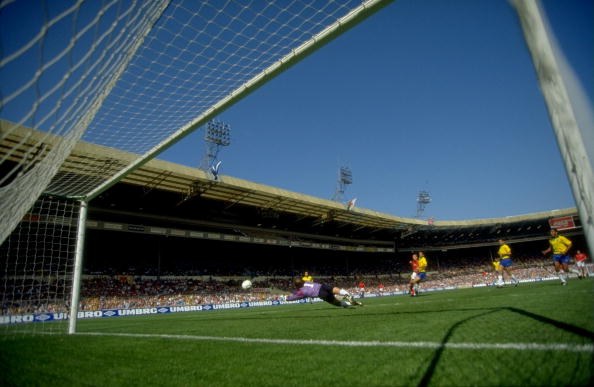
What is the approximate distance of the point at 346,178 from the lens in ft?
156

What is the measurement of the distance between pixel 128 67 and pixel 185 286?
25611 millimetres

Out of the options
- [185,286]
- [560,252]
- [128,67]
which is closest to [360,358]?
[128,67]

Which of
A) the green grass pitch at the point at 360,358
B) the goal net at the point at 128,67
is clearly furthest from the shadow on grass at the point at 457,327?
the goal net at the point at 128,67

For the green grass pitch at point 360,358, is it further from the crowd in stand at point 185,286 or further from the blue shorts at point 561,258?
the crowd in stand at point 185,286

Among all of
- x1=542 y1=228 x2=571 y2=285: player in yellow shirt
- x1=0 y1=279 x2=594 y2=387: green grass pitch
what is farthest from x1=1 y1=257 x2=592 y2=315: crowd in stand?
x1=542 y1=228 x2=571 y2=285: player in yellow shirt

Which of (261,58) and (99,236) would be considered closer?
(261,58)

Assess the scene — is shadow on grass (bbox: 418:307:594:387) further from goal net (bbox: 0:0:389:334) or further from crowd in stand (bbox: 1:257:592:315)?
crowd in stand (bbox: 1:257:592:315)

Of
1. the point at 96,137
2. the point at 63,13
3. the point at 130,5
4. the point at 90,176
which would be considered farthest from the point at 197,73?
the point at 90,176

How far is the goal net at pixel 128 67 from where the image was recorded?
2430 mm

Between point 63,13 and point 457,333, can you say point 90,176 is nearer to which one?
point 63,13

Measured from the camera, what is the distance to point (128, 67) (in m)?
5.39

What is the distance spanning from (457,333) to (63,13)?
4466 mm

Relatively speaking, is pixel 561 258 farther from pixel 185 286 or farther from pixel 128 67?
pixel 185 286

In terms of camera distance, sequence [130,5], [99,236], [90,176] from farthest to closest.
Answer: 1. [99,236]
2. [90,176]
3. [130,5]
